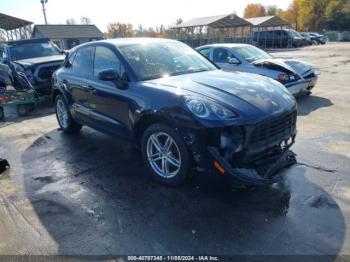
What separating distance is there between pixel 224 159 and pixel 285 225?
34.4 inches

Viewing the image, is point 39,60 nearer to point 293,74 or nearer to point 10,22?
point 293,74

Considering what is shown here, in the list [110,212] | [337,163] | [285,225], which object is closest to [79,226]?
[110,212]

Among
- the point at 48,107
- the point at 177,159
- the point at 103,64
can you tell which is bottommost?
the point at 48,107

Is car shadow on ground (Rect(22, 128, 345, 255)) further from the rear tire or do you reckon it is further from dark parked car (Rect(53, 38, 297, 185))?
the rear tire

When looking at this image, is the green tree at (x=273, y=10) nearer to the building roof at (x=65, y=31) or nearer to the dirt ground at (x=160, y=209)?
the building roof at (x=65, y=31)

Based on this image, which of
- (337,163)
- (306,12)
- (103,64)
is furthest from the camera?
(306,12)

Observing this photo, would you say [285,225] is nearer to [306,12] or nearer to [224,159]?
[224,159]

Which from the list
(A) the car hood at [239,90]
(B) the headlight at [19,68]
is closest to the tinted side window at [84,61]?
(A) the car hood at [239,90]

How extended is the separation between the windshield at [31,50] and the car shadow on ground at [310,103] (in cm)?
840

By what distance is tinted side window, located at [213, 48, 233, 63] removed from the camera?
32.3 feet

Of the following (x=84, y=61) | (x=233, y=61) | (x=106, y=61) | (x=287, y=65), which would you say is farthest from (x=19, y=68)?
(x=287, y=65)

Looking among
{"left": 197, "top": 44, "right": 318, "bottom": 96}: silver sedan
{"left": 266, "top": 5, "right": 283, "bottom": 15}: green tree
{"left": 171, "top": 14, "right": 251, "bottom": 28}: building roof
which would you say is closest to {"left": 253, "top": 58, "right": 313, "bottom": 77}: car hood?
Answer: {"left": 197, "top": 44, "right": 318, "bottom": 96}: silver sedan

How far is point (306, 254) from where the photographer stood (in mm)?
2936

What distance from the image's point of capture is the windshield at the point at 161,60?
472 centimetres
